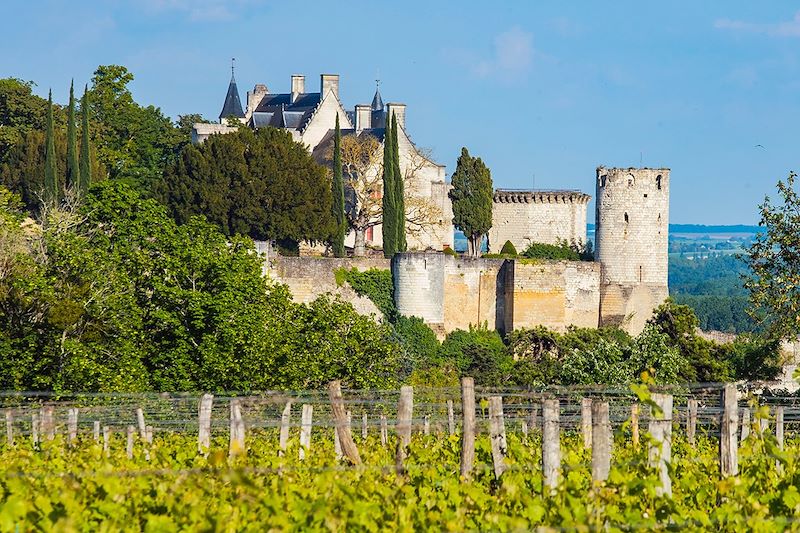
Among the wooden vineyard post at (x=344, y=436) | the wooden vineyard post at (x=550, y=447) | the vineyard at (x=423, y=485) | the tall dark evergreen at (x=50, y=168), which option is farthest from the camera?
the tall dark evergreen at (x=50, y=168)

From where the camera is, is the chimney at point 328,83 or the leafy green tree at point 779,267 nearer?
the leafy green tree at point 779,267

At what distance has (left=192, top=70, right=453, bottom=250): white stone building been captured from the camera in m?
56.1

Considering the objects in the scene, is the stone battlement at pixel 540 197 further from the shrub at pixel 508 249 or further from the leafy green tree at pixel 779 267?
the leafy green tree at pixel 779 267

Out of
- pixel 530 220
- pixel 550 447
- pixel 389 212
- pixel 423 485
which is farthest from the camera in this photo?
pixel 530 220

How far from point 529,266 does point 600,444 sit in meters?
32.2

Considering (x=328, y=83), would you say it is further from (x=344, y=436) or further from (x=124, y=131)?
(x=344, y=436)

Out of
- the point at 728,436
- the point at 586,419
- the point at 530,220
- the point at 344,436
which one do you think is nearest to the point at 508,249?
the point at 530,220

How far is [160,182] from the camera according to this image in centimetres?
4988

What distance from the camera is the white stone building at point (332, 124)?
56062 mm

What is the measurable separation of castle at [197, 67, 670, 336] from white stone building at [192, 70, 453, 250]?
77mm

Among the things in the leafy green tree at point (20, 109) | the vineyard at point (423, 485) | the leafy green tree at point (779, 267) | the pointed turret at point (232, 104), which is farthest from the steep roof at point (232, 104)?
the vineyard at point (423, 485)

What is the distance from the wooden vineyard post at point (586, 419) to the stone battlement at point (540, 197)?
1441 inches

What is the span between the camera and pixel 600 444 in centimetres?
1251

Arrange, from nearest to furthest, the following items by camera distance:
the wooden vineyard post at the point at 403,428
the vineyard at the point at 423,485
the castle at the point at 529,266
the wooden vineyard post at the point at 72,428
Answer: the vineyard at the point at 423,485 < the wooden vineyard post at the point at 403,428 < the wooden vineyard post at the point at 72,428 < the castle at the point at 529,266
